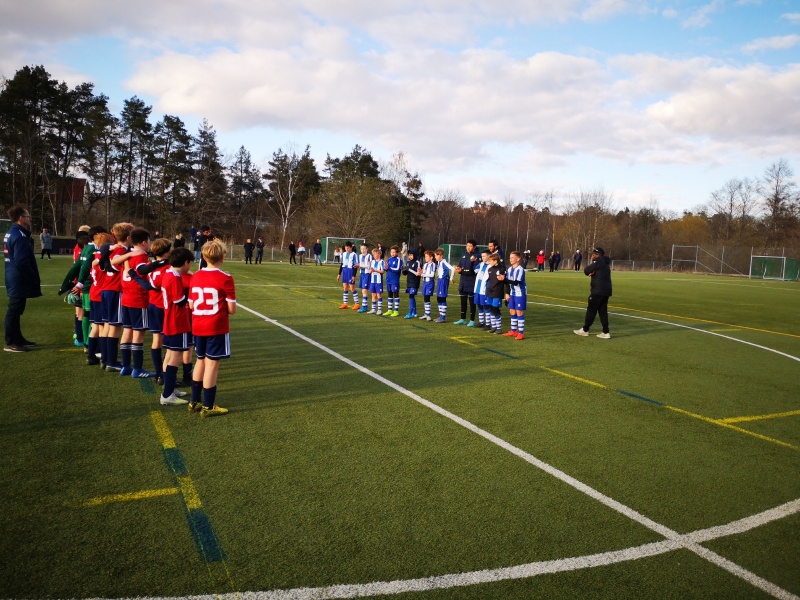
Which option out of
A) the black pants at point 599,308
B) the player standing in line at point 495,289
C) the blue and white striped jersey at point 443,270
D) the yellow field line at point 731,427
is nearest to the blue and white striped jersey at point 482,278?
the player standing in line at point 495,289

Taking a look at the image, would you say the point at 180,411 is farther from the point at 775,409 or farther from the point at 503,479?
the point at 775,409

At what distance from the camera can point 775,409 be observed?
7.48 m

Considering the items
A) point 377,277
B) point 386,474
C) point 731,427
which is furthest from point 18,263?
point 731,427

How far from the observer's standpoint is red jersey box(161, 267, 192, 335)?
6328mm

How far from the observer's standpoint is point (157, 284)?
675 centimetres

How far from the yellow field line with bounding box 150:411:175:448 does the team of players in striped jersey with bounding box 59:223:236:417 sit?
1.16 feet

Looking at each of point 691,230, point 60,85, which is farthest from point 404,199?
point 691,230

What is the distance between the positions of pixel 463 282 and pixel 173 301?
360 inches

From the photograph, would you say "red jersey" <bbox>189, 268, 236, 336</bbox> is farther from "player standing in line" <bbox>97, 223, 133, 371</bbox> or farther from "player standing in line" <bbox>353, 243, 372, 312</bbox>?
"player standing in line" <bbox>353, 243, 372, 312</bbox>

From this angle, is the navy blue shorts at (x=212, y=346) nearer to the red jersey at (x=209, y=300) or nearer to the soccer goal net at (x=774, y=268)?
the red jersey at (x=209, y=300)

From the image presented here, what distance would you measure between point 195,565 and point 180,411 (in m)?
3.23

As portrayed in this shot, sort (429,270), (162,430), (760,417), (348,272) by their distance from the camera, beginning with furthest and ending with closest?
(348,272) < (429,270) < (760,417) < (162,430)

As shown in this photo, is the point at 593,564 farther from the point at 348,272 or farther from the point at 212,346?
the point at 348,272

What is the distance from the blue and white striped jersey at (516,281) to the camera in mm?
12341
